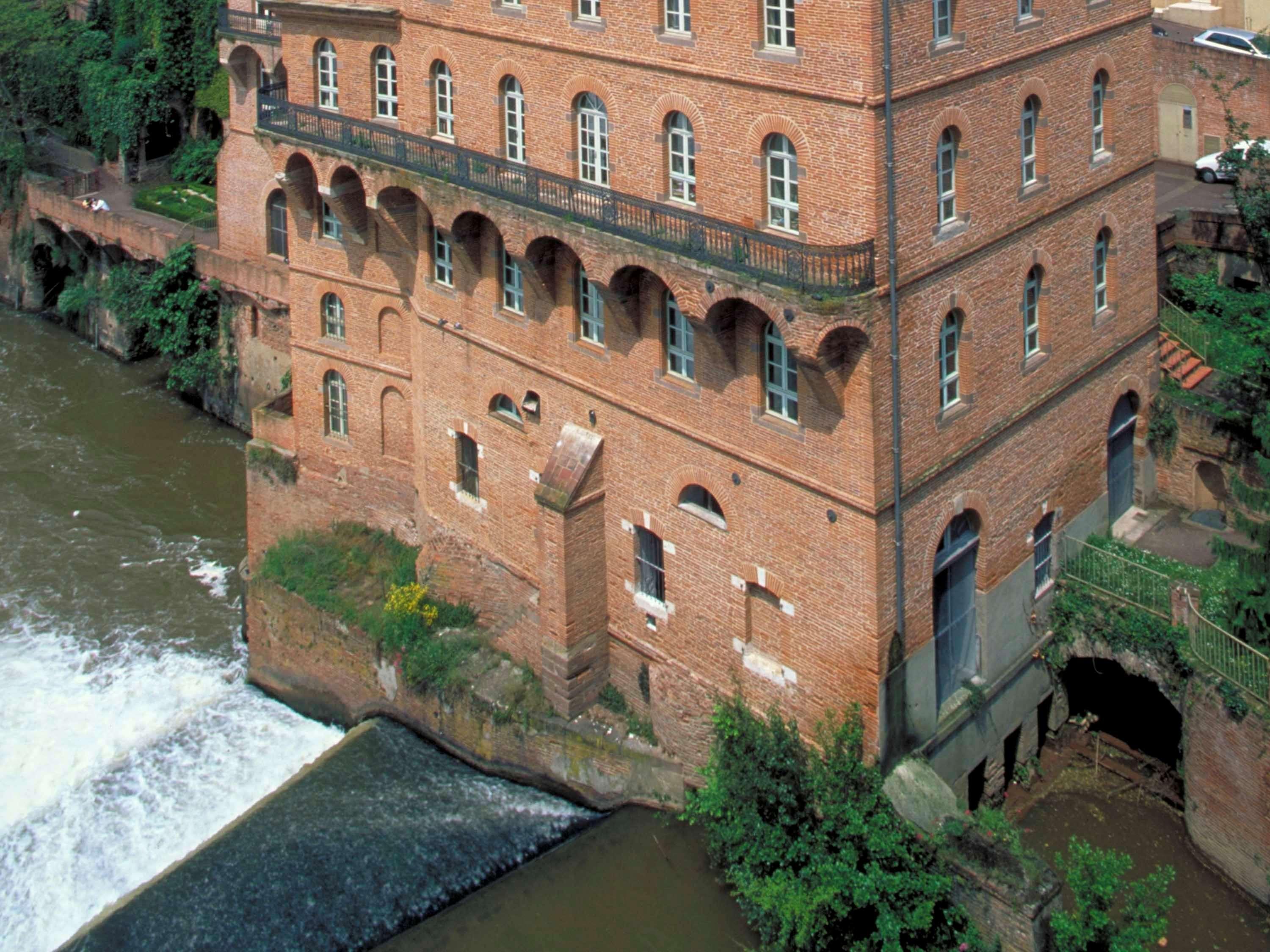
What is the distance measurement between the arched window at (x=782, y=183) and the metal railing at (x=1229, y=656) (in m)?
10.6

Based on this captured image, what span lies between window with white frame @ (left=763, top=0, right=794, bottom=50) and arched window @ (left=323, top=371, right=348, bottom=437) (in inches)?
675

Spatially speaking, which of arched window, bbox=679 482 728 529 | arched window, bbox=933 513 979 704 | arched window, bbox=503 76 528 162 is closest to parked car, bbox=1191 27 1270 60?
arched window, bbox=933 513 979 704

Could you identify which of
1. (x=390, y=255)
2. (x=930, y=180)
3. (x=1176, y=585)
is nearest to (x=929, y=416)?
(x=930, y=180)

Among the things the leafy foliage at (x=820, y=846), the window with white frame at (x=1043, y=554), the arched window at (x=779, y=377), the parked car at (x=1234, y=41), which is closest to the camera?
the leafy foliage at (x=820, y=846)

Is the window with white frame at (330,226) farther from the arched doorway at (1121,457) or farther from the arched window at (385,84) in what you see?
the arched doorway at (1121,457)

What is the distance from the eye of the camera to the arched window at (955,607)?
30750mm

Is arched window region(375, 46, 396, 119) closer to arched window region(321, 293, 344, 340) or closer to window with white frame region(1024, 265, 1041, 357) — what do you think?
arched window region(321, 293, 344, 340)

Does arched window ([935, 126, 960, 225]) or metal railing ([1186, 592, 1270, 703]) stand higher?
arched window ([935, 126, 960, 225])

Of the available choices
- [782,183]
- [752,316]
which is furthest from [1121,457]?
[782,183]

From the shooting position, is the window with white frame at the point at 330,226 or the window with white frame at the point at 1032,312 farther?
the window with white frame at the point at 330,226

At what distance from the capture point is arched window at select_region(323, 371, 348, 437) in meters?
40.9

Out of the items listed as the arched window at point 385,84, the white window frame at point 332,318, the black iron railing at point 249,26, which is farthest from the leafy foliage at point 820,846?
the black iron railing at point 249,26

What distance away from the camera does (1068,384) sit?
32.6m

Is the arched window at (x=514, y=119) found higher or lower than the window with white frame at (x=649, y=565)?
higher
